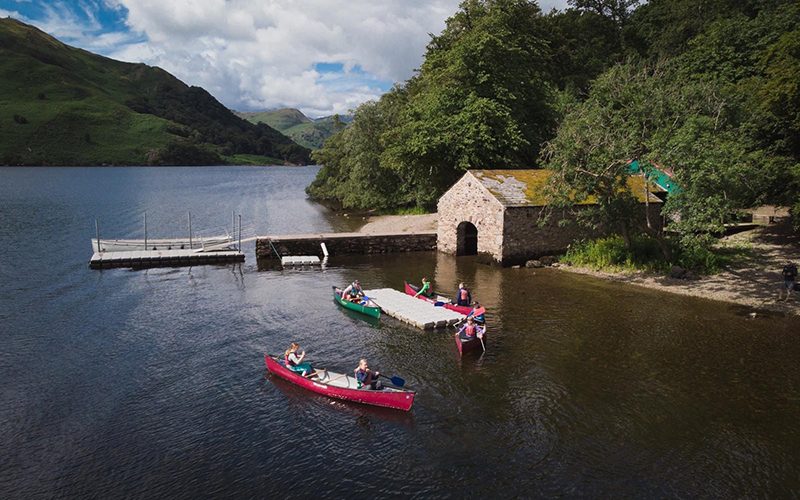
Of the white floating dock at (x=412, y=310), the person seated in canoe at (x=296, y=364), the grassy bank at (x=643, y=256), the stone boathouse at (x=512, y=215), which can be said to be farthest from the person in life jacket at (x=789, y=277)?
the person seated in canoe at (x=296, y=364)

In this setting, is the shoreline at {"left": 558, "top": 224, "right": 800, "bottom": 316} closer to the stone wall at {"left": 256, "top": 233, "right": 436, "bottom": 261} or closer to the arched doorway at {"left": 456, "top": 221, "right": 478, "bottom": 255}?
the arched doorway at {"left": 456, "top": 221, "right": 478, "bottom": 255}

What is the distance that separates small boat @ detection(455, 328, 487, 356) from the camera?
64.5ft

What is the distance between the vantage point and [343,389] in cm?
1652

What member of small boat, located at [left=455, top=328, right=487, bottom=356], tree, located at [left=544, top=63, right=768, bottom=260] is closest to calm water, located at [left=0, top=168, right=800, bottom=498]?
small boat, located at [left=455, top=328, right=487, bottom=356]

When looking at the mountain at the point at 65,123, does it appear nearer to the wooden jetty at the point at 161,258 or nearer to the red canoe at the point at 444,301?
the wooden jetty at the point at 161,258

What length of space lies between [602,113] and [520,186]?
721 centimetres

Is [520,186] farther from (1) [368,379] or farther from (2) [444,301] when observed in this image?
(1) [368,379]

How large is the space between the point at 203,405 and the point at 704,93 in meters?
33.3

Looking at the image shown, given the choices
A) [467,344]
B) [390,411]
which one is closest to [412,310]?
[467,344]

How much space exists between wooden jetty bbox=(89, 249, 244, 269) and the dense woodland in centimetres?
1880

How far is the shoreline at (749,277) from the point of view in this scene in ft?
84.4

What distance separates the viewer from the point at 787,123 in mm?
31969

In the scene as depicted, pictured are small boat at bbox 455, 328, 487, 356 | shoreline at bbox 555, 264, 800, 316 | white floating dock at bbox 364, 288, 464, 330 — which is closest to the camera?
small boat at bbox 455, 328, 487, 356

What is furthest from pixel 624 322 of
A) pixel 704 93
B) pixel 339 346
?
pixel 704 93
